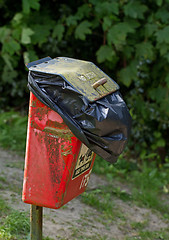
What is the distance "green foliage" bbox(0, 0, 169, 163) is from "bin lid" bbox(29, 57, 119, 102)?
7.47 feet

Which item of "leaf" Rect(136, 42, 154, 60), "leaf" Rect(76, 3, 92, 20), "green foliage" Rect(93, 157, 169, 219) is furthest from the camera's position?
"leaf" Rect(76, 3, 92, 20)

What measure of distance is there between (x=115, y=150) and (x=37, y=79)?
60 cm

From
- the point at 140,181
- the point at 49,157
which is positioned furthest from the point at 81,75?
the point at 140,181

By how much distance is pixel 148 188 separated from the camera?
427 centimetres

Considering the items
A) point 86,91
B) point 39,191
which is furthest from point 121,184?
point 86,91

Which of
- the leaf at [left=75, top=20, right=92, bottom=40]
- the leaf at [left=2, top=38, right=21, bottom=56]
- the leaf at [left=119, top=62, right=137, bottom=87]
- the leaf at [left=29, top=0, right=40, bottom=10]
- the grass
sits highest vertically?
the leaf at [left=29, top=0, right=40, bottom=10]

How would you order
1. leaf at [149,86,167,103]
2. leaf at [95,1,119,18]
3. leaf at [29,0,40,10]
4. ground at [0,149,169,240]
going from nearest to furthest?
ground at [0,149,169,240] < leaf at [29,0,40,10] < leaf at [95,1,119,18] < leaf at [149,86,167,103]

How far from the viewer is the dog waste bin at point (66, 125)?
2.02m

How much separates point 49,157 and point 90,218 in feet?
4.05

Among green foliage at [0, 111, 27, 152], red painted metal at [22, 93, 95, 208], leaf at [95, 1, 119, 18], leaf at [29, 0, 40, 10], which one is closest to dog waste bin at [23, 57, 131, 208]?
red painted metal at [22, 93, 95, 208]

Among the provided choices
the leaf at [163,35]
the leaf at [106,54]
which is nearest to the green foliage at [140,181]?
the leaf at [106,54]

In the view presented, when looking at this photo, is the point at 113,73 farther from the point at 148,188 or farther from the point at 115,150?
the point at 115,150

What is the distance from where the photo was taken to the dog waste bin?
79.5 inches

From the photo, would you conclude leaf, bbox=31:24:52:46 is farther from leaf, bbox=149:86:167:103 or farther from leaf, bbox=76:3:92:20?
leaf, bbox=149:86:167:103
